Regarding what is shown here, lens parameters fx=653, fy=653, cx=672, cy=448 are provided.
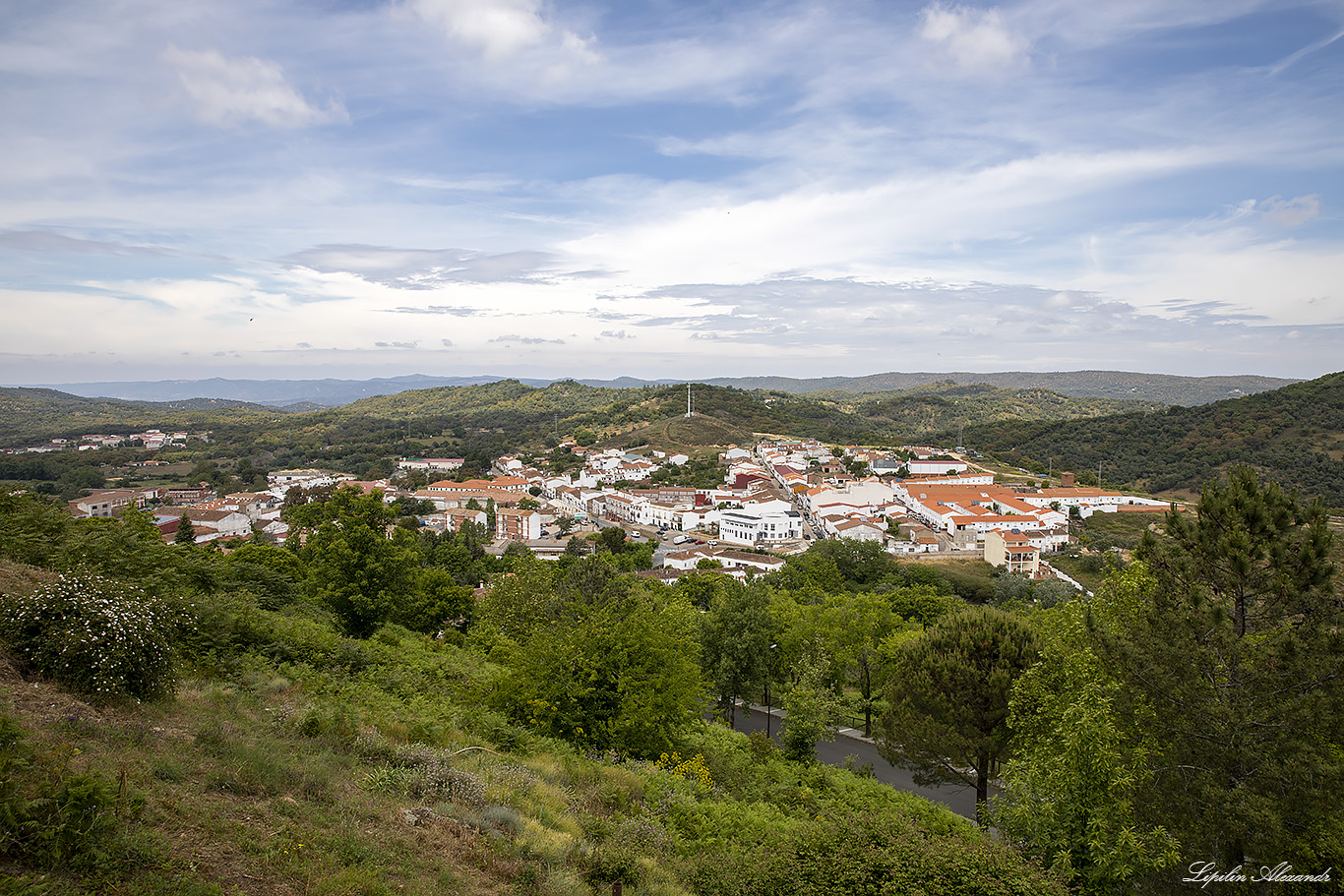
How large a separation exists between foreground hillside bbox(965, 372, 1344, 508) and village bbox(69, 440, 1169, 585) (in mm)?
11242

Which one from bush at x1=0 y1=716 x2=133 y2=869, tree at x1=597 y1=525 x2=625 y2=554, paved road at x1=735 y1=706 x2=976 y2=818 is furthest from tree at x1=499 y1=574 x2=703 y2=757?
tree at x1=597 y1=525 x2=625 y2=554

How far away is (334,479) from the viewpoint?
264 feet

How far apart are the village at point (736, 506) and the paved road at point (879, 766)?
785 inches

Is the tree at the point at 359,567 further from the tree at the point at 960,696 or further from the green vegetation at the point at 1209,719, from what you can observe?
the green vegetation at the point at 1209,719

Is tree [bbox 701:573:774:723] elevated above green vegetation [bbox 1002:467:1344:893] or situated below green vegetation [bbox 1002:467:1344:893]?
below

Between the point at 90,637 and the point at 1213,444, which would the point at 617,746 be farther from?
the point at 1213,444

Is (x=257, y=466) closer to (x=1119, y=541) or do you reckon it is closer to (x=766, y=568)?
(x=766, y=568)

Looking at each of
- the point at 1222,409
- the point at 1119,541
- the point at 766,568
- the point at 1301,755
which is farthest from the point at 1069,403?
the point at 1301,755

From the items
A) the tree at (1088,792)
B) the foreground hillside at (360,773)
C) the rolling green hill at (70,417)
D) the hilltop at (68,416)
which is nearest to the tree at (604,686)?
the foreground hillside at (360,773)

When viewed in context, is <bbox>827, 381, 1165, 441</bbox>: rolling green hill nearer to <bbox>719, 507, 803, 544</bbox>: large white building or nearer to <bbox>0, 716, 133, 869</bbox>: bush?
<bbox>719, 507, 803, 544</bbox>: large white building

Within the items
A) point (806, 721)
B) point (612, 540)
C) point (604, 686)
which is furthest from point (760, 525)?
point (604, 686)

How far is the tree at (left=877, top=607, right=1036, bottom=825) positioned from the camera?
13320mm

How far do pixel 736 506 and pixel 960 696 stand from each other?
153 feet

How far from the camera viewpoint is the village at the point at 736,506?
173ft
